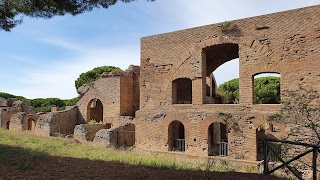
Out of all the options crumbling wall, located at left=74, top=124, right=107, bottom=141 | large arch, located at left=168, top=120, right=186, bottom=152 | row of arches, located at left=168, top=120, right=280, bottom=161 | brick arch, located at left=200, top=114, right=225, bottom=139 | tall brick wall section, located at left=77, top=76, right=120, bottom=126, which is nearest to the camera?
brick arch, located at left=200, top=114, right=225, bottom=139

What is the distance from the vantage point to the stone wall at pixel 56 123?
18953 millimetres

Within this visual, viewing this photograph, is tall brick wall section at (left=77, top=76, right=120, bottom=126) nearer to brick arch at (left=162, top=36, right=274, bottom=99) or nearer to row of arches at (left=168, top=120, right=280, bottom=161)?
row of arches at (left=168, top=120, right=280, bottom=161)

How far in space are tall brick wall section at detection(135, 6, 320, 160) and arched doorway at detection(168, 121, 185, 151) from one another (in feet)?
1.14

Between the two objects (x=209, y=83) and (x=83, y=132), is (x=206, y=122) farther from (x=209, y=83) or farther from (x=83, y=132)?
(x=83, y=132)

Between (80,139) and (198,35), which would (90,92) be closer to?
(80,139)

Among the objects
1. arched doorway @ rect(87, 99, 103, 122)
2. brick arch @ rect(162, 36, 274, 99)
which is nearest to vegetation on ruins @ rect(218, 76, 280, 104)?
arched doorway @ rect(87, 99, 103, 122)

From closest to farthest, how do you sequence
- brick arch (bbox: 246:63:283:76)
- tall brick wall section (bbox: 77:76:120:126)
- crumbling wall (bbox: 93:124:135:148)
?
brick arch (bbox: 246:63:283:76)
crumbling wall (bbox: 93:124:135:148)
tall brick wall section (bbox: 77:76:120:126)

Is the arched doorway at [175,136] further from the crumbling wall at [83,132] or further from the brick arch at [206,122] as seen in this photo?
→ the crumbling wall at [83,132]

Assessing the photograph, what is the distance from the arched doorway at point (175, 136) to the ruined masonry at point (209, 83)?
0.18 feet

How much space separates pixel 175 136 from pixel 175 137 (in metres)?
0.07

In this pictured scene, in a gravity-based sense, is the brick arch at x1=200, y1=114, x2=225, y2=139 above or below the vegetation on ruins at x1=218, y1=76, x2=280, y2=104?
below

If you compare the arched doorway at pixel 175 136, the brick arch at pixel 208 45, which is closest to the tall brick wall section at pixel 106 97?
the arched doorway at pixel 175 136

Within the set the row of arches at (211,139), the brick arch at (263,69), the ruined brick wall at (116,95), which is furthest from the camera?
the ruined brick wall at (116,95)

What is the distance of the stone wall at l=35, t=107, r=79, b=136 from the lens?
62.2 feet
